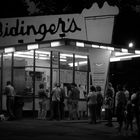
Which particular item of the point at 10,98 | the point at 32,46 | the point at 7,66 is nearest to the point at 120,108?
the point at 10,98

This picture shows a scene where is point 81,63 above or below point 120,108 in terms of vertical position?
above

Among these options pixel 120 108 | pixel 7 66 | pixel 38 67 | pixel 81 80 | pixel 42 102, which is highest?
pixel 7 66

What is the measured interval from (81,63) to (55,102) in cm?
511

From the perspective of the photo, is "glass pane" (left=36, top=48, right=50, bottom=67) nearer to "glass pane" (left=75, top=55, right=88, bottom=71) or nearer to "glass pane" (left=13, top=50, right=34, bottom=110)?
"glass pane" (left=13, top=50, right=34, bottom=110)

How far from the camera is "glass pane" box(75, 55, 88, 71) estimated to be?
26156 millimetres

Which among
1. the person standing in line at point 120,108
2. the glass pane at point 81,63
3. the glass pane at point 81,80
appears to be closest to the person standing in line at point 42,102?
the glass pane at point 81,80

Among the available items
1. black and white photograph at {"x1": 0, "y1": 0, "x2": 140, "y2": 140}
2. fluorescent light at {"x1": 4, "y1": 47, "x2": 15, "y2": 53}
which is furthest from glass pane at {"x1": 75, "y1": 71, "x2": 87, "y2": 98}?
fluorescent light at {"x1": 4, "y1": 47, "x2": 15, "y2": 53}

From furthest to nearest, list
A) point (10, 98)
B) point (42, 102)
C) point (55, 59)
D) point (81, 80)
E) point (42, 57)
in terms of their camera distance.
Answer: point (81, 80) < point (55, 59) < point (42, 57) < point (42, 102) < point (10, 98)

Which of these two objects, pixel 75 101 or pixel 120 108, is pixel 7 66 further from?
pixel 120 108

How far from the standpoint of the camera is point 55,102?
22.1 metres

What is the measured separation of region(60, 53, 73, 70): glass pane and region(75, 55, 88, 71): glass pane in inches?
15.6

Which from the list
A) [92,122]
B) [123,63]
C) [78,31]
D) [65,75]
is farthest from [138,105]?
[123,63]

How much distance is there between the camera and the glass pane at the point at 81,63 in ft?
85.8

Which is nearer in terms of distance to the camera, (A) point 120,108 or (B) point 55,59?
(A) point 120,108
